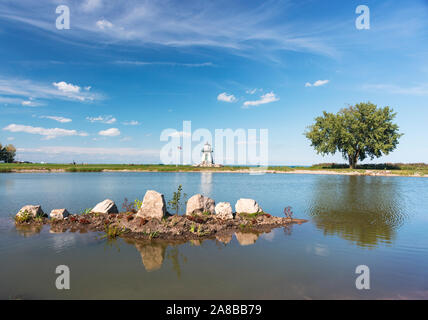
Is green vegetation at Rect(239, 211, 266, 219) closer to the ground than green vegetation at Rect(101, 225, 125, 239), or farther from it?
farther from it

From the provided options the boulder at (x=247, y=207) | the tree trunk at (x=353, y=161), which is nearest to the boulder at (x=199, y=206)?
the boulder at (x=247, y=207)

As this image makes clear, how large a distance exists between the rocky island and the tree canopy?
139795mm

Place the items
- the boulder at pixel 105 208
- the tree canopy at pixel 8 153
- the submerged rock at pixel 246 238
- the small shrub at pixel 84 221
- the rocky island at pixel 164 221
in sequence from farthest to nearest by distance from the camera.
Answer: the tree canopy at pixel 8 153
the boulder at pixel 105 208
the small shrub at pixel 84 221
the rocky island at pixel 164 221
the submerged rock at pixel 246 238

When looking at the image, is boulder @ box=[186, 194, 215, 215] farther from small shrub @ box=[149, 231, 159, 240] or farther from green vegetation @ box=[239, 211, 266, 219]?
small shrub @ box=[149, 231, 159, 240]

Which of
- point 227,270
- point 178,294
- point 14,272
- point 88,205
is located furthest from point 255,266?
point 88,205

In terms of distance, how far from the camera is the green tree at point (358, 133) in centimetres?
7606

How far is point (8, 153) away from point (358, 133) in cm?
16084

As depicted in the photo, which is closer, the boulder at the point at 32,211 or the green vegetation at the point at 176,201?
the boulder at the point at 32,211

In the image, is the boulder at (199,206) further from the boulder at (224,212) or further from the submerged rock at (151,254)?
the submerged rock at (151,254)

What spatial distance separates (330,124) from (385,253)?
77.5 metres

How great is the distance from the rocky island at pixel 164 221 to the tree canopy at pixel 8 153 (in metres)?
140

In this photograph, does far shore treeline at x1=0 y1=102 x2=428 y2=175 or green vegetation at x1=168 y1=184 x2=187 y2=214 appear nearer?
green vegetation at x1=168 y1=184 x2=187 y2=214

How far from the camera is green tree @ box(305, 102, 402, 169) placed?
76.1 m

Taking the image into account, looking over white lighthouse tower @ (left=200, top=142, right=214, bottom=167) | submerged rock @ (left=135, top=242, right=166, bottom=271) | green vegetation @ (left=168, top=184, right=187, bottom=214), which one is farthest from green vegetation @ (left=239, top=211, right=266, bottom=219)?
white lighthouse tower @ (left=200, top=142, right=214, bottom=167)
